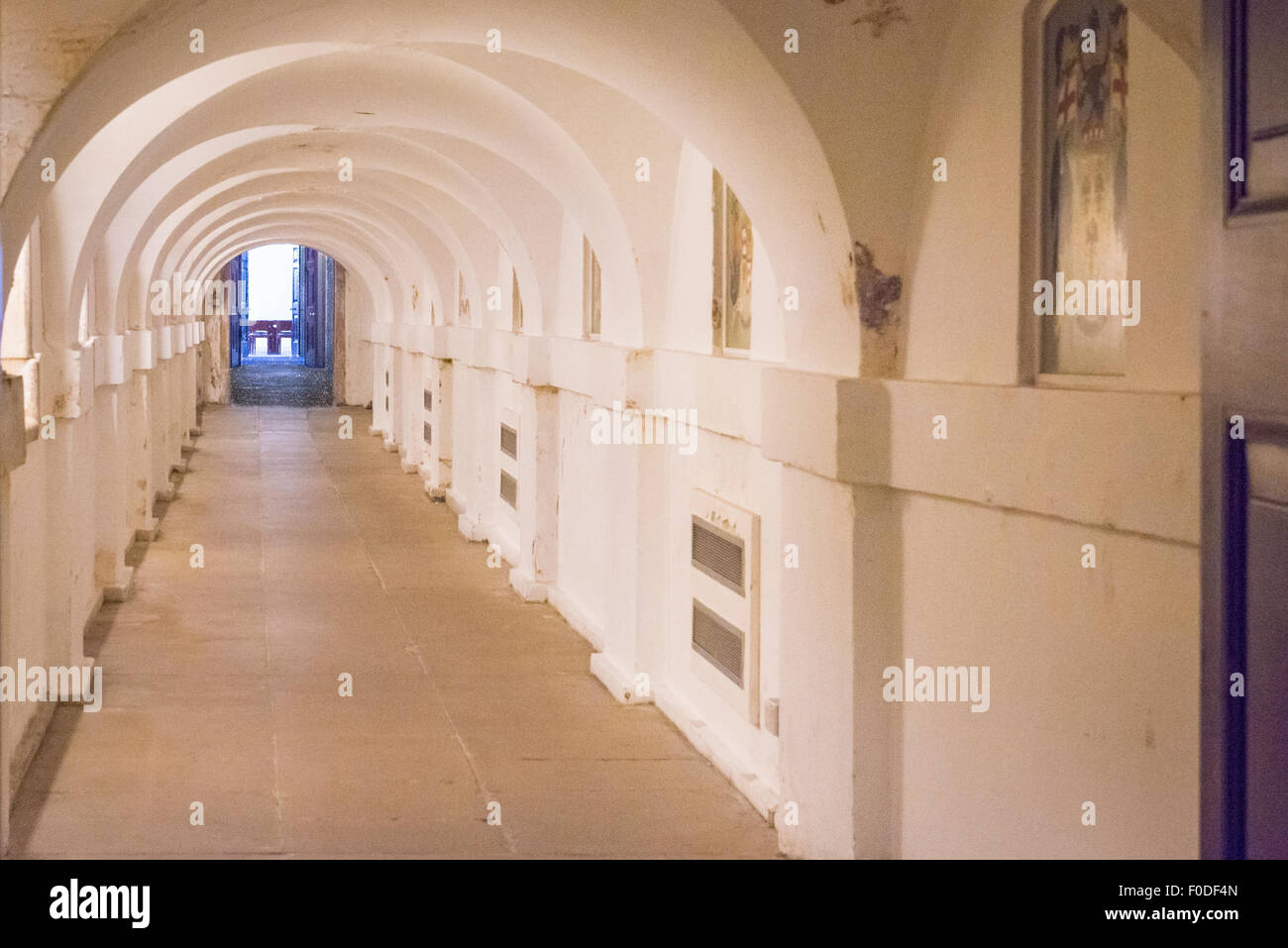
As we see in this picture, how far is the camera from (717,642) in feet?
27.6

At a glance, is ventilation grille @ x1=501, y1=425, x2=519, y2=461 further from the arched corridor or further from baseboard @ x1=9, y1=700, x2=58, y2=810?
baseboard @ x1=9, y1=700, x2=58, y2=810

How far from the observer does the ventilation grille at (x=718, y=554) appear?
317 inches

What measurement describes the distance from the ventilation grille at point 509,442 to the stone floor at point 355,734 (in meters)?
1.08

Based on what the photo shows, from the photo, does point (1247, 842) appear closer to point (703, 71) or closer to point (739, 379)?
point (703, 71)

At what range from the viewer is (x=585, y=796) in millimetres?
7594

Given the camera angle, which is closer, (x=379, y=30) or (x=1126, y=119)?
(x=1126, y=119)

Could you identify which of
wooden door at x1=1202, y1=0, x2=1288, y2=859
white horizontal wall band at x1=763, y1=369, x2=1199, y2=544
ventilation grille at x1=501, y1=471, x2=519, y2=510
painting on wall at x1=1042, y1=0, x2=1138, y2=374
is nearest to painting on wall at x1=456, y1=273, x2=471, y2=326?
ventilation grille at x1=501, y1=471, x2=519, y2=510

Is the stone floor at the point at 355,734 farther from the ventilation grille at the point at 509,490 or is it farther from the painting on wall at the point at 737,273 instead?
the painting on wall at the point at 737,273

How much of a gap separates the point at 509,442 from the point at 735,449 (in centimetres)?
734

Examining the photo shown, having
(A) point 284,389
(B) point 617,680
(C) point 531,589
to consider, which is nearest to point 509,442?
(C) point 531,589

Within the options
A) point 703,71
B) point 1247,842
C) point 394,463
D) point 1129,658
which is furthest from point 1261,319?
point 394,463

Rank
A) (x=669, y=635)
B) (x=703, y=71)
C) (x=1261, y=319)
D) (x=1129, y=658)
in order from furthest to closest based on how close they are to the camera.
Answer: (x=669, y=635), (x=703, y=71), (x=1129, y=658), (x=1261, y=319)
